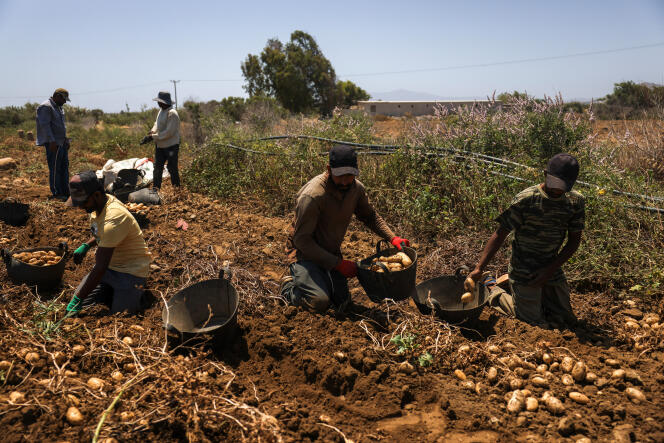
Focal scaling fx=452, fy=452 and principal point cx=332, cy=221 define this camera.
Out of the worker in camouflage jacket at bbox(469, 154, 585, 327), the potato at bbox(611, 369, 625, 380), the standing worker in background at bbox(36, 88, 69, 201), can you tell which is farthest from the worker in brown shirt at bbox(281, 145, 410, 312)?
the standing worker in background at bbox(36, 88, 69, 201)

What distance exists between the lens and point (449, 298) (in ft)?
12.7

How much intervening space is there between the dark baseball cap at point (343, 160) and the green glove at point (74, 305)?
2.20 meters

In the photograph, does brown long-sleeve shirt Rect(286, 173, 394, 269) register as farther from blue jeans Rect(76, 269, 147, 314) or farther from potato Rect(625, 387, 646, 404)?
potato Rect(625, 387, 646, 404)

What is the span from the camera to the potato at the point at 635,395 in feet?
8.43

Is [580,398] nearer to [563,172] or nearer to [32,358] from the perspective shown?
[563,172]

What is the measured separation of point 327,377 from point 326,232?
1.22 metres

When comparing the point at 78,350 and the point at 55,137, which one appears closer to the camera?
the point at 78,350

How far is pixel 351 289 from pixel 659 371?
8.15 feet

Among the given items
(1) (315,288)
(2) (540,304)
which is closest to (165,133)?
(1) (315,288)

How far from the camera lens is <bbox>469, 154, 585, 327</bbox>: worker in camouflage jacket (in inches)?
129

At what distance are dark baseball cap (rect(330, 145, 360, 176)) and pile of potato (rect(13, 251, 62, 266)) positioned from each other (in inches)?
113

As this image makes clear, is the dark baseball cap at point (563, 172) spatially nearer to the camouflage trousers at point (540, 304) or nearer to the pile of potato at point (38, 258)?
the camouflage trousers at point (540, 304)

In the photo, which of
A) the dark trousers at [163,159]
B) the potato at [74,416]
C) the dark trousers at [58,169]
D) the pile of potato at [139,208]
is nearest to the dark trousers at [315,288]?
the potato at [74,416]

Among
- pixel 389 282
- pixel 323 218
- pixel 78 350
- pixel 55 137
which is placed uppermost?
pixel 55 137
